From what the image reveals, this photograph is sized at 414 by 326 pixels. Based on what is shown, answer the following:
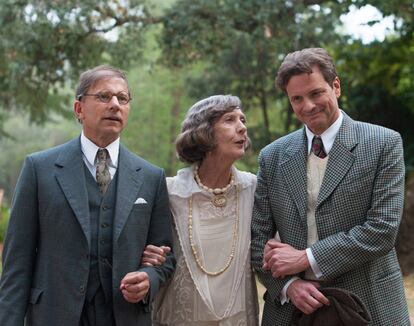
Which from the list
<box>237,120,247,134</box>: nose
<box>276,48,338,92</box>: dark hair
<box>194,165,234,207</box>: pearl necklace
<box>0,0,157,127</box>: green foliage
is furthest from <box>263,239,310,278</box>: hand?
<box>0,0,157,127</box>: green foliage

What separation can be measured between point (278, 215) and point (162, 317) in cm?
93

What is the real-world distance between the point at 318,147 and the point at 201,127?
2.31 ft

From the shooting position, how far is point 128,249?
10.9 feet

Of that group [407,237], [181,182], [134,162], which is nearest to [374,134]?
[181,182]

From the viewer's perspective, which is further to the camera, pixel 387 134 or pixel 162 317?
pixel 162 317

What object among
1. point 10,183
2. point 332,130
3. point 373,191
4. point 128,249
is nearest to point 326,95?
point 332,130

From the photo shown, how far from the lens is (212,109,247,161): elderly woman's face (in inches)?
148

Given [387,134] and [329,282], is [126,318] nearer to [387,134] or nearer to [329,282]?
[329,282]

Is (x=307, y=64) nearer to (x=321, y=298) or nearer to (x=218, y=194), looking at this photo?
(x=218, y=194)

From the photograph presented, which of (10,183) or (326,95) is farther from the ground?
(10,183)

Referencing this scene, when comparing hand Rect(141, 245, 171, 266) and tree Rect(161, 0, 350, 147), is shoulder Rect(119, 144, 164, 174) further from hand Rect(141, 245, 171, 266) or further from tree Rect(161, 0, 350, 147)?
tree Rect(161, 0, 350, 147)

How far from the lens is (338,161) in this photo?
3.36 metres

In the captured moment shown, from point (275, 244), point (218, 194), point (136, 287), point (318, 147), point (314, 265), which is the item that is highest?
point (318, 147)

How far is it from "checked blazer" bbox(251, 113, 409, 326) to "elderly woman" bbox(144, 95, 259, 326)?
0.81ft
